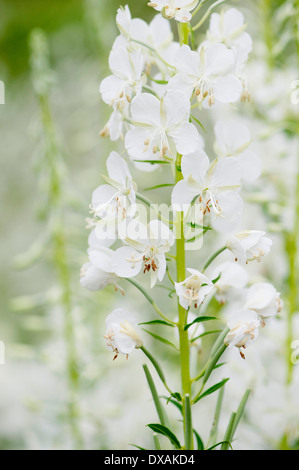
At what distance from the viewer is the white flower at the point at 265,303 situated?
0.61 meters

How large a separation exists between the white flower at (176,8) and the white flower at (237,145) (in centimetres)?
13

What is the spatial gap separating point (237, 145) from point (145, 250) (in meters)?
0.17

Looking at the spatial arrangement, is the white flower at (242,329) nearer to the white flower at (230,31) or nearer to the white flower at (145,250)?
the white flower at (145,250)

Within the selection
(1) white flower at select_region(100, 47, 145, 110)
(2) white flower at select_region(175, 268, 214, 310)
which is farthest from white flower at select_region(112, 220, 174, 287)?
(1) white flower at select_region(100, 47, 145, 110)

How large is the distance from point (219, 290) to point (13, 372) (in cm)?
105

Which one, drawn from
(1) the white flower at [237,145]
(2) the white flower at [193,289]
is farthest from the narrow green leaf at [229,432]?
(1) the white flower at [237,145]

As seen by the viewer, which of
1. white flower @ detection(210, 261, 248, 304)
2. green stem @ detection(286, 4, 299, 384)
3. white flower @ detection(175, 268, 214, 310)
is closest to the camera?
white flower @ detection(175, 268, 214, 310)

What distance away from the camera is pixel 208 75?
0.56 meters

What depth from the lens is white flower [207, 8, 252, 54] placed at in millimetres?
624

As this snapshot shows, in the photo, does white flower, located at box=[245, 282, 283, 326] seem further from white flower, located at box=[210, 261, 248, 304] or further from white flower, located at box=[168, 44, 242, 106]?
white flower, located at box=[168, 44, 242, 106]

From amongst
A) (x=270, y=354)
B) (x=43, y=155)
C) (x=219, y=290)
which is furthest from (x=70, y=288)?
(x=219, y=290)

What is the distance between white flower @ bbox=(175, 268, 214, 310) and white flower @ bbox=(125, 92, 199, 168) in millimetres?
119

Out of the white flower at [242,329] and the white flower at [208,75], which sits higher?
the white flower at [208,75]
